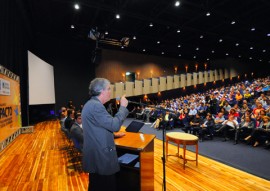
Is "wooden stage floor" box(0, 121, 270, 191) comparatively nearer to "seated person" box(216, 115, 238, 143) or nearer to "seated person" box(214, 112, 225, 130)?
"seated person" box(216, 115, 238, 143)

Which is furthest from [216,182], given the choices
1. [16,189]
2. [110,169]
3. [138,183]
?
[16,189]

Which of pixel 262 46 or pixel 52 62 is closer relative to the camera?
pixel 52 62

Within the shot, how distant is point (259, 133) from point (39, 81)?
966cm

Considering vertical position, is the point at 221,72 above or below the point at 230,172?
above

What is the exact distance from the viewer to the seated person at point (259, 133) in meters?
4.93

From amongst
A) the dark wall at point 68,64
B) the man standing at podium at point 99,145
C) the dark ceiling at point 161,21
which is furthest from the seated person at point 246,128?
the dark wall at point 68,64

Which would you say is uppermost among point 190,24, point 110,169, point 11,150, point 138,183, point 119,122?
point 190,24

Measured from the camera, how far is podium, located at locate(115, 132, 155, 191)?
1.82m

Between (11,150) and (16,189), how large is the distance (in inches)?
108

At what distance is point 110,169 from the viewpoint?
1411 mm

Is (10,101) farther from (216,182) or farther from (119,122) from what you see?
(216,182)

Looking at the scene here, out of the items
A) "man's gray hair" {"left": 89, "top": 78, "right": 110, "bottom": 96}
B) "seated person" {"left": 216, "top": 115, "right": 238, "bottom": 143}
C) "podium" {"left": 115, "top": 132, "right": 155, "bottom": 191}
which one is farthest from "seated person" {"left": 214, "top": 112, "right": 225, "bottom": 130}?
"man's gray hair" {"left": 89, "top": 78, "right": 110, "bottom": 96}

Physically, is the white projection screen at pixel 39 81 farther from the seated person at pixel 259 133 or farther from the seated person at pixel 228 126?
the seated person at pixel 259 133

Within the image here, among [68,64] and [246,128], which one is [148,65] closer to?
[68,64]
